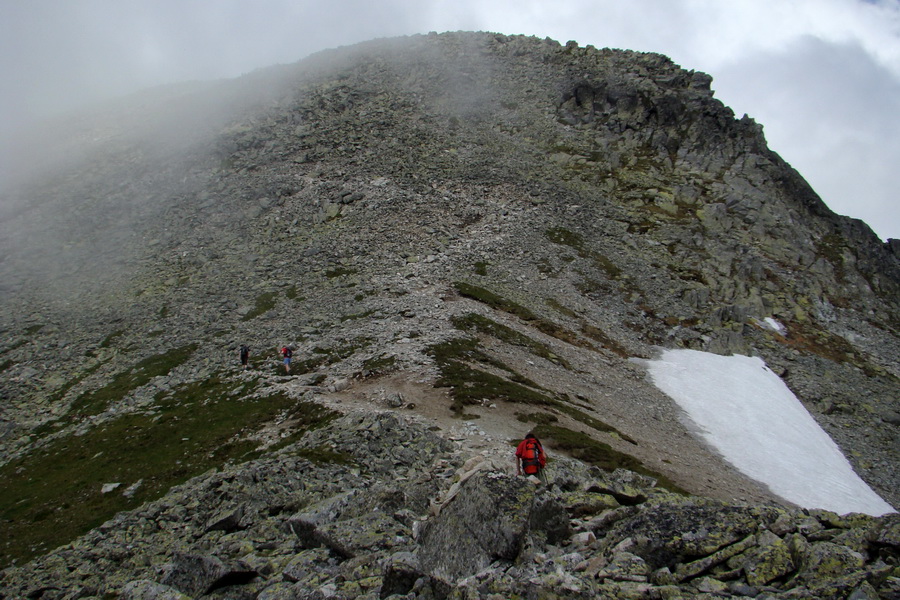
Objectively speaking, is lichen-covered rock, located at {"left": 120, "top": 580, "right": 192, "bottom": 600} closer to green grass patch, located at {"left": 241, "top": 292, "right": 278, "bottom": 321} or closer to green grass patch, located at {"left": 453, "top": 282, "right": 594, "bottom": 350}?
green grass patch, located at {"left": 241, "top": 292, "right": 278, "bottom": 321}

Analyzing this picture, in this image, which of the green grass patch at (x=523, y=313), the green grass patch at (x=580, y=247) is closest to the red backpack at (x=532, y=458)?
the green grass patch at (x=523, y=313)

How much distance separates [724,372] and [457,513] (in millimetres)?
44974

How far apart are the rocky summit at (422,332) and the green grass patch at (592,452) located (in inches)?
8.4

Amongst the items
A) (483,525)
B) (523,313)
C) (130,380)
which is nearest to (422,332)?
(523,313)

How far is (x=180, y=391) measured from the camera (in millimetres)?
37031

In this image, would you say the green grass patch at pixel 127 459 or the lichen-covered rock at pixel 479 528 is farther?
the green grass patch at pixel 127 459

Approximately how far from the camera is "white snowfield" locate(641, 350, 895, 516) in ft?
111

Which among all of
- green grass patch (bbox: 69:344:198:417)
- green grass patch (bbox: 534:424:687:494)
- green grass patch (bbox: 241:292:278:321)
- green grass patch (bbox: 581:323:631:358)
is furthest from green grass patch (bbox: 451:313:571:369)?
green grass patch (bbox: 69:344:198:417)

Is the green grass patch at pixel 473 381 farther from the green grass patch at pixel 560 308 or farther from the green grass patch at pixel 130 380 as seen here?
the green grass patch at pixel 130 380

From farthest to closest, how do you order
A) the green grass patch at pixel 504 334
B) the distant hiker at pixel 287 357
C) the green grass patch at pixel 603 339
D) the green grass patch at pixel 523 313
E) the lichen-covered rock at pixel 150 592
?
the green grass patch at pixel 603 339
the green grass patch at pixel 523 313
the green grass patch at pixel 504 334
the distant hiker at pixel 287 357
the lichen-covered rock at pixel 150 592

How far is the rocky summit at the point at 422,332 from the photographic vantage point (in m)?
13.1

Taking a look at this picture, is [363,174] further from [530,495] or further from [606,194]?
[530,495]

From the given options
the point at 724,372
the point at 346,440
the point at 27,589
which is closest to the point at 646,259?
the point at 724,372

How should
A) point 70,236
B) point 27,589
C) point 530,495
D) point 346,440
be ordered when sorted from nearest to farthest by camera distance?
point 530,495, point 27,589, point 346,440, point 70,236
